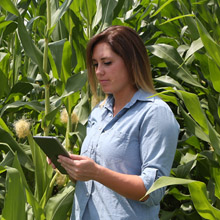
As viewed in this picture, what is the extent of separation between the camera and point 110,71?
1.13m

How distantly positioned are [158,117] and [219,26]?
26.0 inches

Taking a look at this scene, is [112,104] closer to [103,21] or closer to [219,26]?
[103,21]

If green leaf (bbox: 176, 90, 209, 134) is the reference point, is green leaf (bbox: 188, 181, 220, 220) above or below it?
below

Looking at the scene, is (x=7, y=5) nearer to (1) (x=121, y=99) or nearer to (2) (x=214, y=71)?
(1) (x=121, y=99)

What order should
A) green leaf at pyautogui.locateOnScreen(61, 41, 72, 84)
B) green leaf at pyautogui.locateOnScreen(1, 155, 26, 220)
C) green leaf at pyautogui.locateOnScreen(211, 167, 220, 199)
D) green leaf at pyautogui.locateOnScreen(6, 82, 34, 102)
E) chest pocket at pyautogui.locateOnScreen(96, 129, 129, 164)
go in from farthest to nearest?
green leaf at pyautogui.locateOnScreen(6, 82, 34, 102)
green leaf at pyautogui.locateOnScreen(61, 41, 72, 84)
green leaf at pyautogui.locateOnScreen(211, 167, 220, 199)
chest pocket at pyautogui.locateOnScreen(96, 129, 129, 164)
green leaf at pyautogui.locateOnScreen(1, 155, 26, 220)

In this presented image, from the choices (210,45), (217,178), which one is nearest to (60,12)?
(210,45)

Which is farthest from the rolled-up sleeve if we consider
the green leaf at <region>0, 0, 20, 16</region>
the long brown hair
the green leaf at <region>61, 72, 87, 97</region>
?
the green leaf at <region>0, 0, 20, 16</region>

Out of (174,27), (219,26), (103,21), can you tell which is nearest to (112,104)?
(103,21)

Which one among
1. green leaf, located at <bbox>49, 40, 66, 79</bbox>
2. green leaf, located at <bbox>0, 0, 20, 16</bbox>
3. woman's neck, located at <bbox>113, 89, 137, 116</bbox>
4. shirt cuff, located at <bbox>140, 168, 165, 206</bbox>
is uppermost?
green leaf, located at <bbox>0, 0, 20, 16</bbox>

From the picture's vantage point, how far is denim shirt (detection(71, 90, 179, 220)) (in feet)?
3.44

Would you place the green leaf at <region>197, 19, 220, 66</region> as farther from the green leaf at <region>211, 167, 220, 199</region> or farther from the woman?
the green leaf at <region>211, 167, 220, 199</region>

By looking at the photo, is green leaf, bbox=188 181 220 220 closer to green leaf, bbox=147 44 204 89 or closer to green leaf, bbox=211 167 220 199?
green leaf, bbox=211 167 220 199

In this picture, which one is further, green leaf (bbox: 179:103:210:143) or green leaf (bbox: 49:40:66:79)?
green leaf (bbox: 49:40:66:79)

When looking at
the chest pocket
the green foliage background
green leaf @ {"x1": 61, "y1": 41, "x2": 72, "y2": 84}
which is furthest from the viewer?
green leaf @ {"x1": 61, "y1": 41, "x2": 72, "y2": 84}
